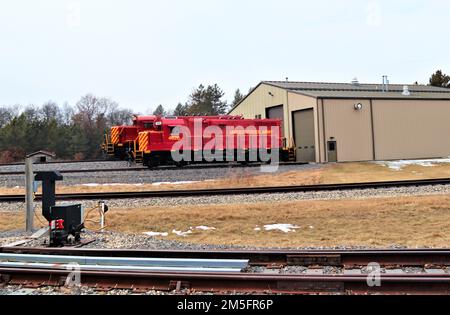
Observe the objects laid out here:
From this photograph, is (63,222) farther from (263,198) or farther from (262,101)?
(262,101)

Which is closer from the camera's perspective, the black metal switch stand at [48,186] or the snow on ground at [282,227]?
the black metal switch stand at [48,186]

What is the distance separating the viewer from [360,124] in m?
31.5

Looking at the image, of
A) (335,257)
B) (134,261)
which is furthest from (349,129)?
(134,261)

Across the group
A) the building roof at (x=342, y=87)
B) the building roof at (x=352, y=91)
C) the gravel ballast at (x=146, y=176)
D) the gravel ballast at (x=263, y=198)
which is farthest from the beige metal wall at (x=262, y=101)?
the gravel ballast at (x=263, y=198)

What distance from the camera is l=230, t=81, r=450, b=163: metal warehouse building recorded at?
1202 inches

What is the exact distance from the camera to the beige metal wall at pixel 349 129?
1203 inches

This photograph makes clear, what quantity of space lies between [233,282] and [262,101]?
33298 millimetres

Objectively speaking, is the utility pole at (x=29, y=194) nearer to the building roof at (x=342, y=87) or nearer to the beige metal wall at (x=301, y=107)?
the beige metal wall at (x=301, y=107)

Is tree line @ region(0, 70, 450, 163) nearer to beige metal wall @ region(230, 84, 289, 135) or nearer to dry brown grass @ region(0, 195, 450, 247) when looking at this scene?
beige metal wall @ region(230, 84, 289, 135)

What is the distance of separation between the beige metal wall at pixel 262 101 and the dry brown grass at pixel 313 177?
9523mm

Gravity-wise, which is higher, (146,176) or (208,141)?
(208,141)

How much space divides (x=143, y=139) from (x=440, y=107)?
87.2ft
